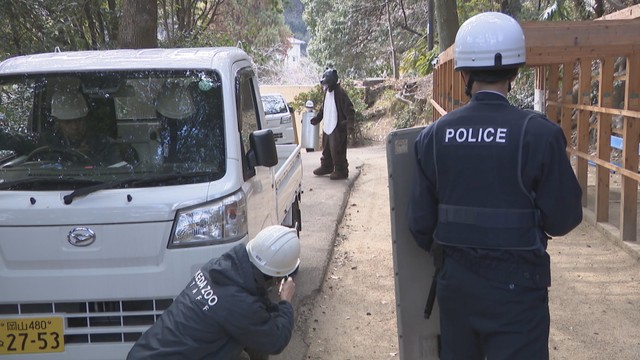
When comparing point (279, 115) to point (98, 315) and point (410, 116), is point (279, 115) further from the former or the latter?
point (98, 315)

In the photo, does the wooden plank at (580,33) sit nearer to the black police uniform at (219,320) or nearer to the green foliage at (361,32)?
the black police uniform at (219,320)

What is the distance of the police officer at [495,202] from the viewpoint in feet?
8.25

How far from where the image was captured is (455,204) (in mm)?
2658

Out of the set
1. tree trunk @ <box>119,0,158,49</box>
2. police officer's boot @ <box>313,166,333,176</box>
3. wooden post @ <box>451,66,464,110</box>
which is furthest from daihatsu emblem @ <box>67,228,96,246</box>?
police officer's boot @ <box>313,166,333,176</box>

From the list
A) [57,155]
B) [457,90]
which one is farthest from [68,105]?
[457,90]

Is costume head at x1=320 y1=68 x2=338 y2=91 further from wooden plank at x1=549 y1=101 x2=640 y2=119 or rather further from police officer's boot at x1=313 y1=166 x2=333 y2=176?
wooden plank at x1=549 y1=101 x2=640 y2=119

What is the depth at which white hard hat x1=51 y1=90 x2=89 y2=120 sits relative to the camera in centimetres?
447

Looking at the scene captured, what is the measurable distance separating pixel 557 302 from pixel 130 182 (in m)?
3.79

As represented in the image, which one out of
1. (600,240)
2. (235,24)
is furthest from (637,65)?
(235,24)

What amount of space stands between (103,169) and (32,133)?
2.37 ft

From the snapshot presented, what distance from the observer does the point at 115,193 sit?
12.5 feet

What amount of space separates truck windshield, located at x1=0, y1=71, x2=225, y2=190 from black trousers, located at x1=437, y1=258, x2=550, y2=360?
1.81 m

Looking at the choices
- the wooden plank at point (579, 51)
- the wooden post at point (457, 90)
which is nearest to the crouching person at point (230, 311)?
the wooden plank at point (579, 51)

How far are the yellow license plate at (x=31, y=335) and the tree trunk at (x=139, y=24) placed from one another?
507cm
